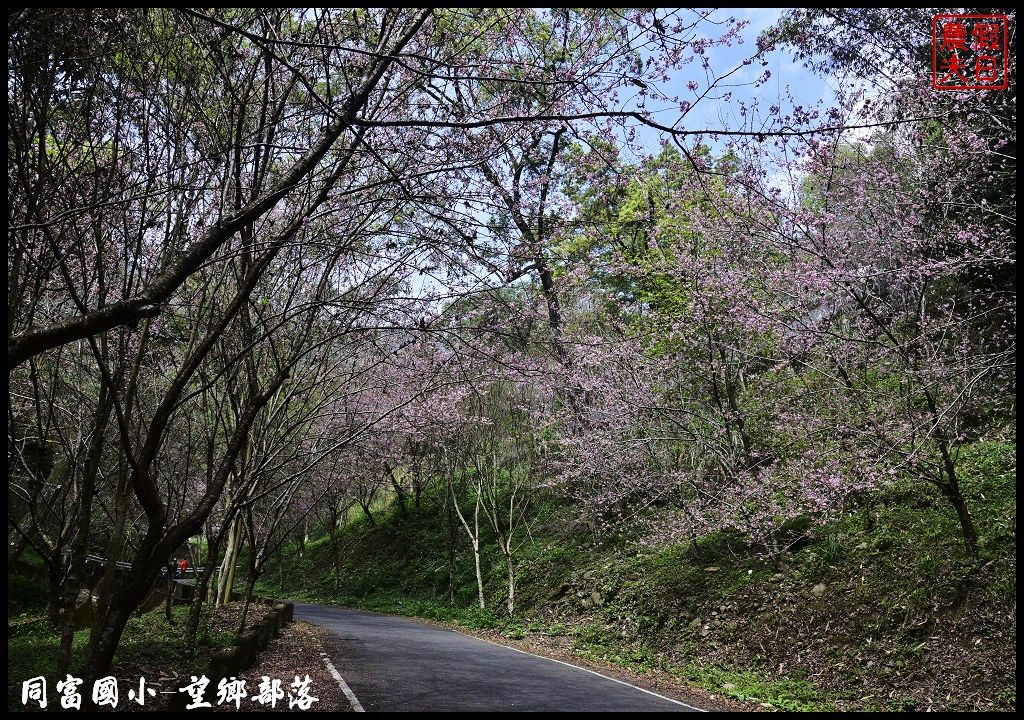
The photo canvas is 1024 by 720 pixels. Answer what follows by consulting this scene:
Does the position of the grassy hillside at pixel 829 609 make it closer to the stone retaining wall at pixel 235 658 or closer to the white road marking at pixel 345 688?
the white road marking at pixel 345 688

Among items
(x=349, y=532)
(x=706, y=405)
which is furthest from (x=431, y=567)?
(x=706, y=405)

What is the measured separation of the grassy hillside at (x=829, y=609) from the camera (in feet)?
25.6

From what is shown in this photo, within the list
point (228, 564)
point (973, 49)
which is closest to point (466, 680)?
point (228, 564)

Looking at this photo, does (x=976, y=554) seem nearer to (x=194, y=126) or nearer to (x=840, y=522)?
(x=840, y=522)

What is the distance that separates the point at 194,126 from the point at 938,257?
355 inches

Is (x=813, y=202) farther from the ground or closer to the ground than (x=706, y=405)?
farther from the ground

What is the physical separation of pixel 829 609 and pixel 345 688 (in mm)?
6581

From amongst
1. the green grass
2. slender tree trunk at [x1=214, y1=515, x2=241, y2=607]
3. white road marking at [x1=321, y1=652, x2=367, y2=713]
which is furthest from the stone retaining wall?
slender tree trunk at [x1=214, y1=515, x2=241, y2=607]

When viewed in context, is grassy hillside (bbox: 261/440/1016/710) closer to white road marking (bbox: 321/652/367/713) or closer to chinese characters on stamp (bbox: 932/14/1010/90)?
white road marking (bbox: 321/652/367/713)

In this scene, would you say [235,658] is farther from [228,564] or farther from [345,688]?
[228,564]

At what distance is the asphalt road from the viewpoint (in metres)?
7.20

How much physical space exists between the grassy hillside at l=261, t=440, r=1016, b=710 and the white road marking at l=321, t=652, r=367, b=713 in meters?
4.62

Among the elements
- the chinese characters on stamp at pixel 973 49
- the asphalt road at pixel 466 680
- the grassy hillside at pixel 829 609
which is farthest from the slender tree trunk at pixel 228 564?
the chinese characters on stamp at pixel 973 49

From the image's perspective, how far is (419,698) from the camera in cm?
734
